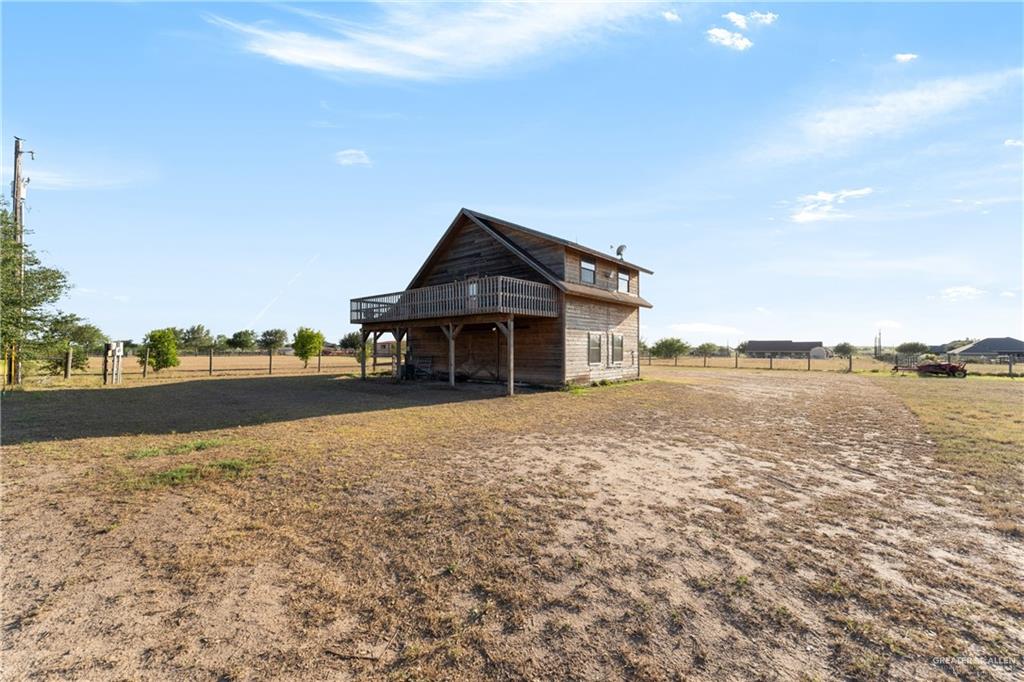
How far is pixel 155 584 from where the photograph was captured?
3.77m

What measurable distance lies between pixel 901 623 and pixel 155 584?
243 inches

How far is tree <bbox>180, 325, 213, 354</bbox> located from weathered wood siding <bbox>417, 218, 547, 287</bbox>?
62.8 m

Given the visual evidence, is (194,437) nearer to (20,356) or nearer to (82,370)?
(20,356)

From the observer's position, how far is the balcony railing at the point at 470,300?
1683 centimetres

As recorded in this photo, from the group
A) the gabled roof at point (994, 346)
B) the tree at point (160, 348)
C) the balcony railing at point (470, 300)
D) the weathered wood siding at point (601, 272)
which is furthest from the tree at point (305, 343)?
the gabled roof at point (994, 346)

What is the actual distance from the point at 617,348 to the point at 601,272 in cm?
415

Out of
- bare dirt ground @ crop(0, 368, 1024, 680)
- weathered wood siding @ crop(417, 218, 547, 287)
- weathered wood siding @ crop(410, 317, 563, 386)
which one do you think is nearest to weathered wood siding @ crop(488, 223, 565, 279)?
weathered wood siding @ crop(417, 218, 547, 287)

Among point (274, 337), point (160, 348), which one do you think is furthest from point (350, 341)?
point (160, 348)

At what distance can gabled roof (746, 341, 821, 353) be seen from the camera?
3969 inches

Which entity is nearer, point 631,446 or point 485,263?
point 631,446

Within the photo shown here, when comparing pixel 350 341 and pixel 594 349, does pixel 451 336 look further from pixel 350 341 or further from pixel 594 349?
pixel 350 341

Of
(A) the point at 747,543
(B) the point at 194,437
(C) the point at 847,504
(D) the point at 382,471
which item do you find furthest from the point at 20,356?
(C) the point at 847,504

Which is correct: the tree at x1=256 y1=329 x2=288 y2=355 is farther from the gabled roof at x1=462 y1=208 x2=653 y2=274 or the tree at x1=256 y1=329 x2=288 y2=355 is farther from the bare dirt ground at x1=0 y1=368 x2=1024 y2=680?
the bare dirt ground at x1=0 y1=368 x2=1024 y2=680

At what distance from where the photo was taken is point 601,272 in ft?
74.5
